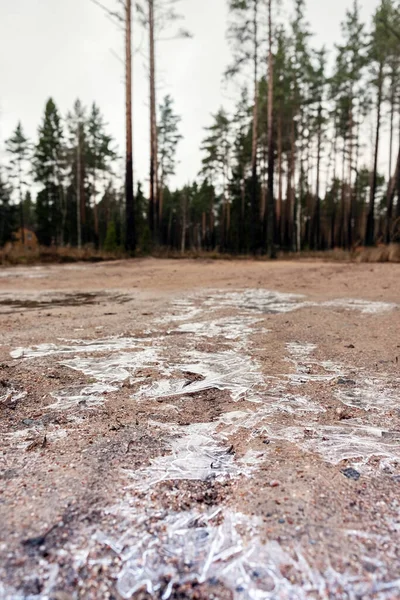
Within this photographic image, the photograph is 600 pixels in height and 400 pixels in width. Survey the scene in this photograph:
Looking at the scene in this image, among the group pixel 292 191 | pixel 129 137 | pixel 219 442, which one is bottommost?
pixel 219 442

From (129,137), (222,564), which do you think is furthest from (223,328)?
(129,137)

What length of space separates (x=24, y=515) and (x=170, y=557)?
12.5 inches

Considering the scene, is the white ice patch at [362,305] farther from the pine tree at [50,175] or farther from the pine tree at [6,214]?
the pine tree at [6,214]

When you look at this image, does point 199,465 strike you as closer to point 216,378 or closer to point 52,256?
point 216,378

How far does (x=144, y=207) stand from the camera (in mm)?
38469

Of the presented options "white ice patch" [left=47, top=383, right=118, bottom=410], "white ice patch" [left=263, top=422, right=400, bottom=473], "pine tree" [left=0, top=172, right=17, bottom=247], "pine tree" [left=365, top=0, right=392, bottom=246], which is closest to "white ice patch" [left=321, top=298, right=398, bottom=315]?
"white ice patch" [left=263, top=422, right=400, bottom=473]

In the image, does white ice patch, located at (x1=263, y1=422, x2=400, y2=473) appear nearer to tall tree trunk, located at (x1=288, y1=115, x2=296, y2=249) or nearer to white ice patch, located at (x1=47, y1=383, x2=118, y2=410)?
white ice patch, located at (x1=47, y1=383, x2=118, y2=410)

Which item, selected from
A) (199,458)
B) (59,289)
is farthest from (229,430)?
(59,289)

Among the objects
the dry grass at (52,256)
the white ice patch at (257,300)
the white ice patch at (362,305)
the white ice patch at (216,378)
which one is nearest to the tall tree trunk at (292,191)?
the dry grass at (52,256)

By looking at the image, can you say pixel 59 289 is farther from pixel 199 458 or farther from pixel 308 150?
pixel 308 150

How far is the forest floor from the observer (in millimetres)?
614

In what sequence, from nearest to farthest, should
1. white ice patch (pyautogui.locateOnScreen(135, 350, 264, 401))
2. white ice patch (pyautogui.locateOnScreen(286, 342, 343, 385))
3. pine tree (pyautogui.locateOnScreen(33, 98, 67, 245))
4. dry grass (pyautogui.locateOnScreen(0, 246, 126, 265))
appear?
1. white ice patch (pyautogui.locateOnScreen(135, 350, 264, 401))
2. white ice patch (pyautogui.locateOnScreen(286, 342, 343, 385))
3. dry grass (pyautogui.locateOnScreen(0, 246, 126, 265))
4. pine tree (pyautogui.locateOnScreen(33, 98, 67, 245))

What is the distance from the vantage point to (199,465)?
96 centimetres

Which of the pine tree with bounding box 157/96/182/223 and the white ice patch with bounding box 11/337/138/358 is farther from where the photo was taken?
the pine tree with bounding box 157/96/182/223
